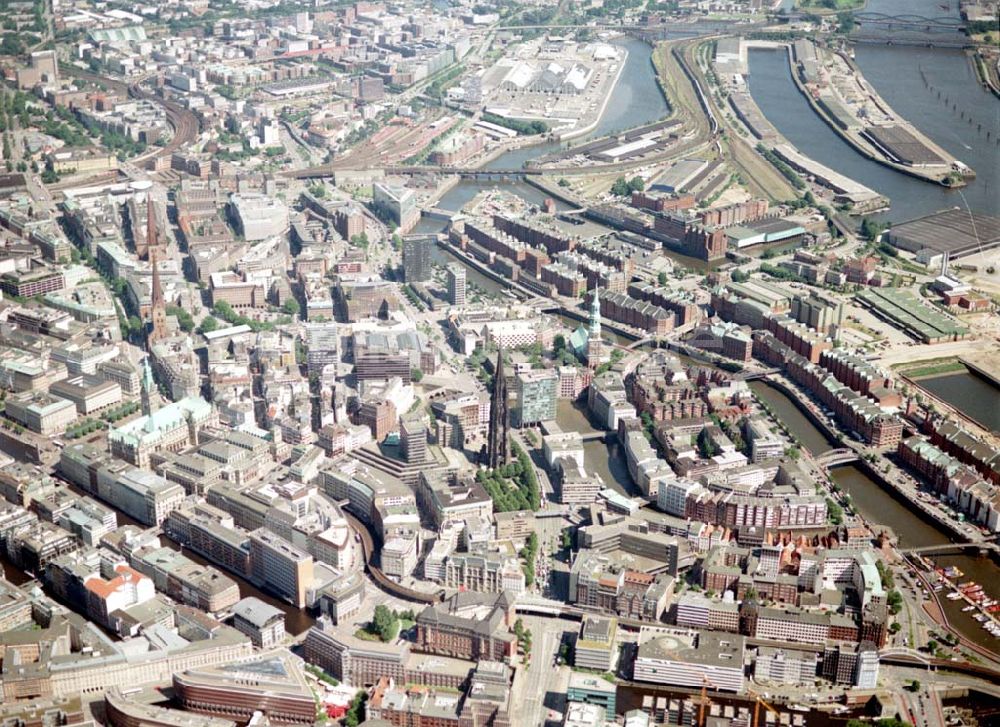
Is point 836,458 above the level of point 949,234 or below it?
below

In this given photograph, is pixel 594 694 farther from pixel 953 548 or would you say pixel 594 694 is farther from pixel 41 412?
pixel 41 412

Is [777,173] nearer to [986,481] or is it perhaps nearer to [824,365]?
[824,365]

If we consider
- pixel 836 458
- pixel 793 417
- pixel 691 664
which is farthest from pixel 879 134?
pixel 691 664

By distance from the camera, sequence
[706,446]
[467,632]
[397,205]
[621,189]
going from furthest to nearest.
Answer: [621,189], [397,205], [706,446], [467,632]

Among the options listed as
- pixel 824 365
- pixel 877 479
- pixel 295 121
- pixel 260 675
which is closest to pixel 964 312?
pixel 824 365

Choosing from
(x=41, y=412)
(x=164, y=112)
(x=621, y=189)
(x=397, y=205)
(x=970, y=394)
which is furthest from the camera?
(x=164, y=112)

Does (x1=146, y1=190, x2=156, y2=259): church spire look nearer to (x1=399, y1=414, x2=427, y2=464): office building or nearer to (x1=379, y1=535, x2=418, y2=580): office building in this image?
(x1=399, y1=414, x2=427, y2=464): office building
